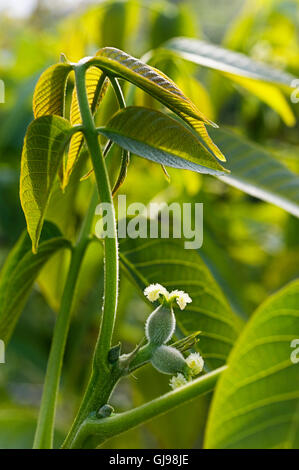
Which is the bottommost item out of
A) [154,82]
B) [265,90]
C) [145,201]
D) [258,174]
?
[154,82]

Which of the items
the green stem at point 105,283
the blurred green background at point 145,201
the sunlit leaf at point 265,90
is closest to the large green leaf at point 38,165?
the green stem at point 105,283

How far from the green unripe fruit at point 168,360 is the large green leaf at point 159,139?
79 mm

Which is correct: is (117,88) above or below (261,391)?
above

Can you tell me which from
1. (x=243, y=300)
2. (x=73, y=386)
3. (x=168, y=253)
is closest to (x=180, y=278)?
(x=168, y=253)

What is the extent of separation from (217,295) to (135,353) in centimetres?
11

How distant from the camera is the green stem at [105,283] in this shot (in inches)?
10.8

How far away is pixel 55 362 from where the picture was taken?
343 millimetres

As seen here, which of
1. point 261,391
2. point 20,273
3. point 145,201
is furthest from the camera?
point 145,201

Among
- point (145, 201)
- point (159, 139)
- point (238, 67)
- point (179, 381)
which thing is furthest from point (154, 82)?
point (145, 201)

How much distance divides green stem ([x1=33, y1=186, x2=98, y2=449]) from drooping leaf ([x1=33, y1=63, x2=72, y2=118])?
0.11 m

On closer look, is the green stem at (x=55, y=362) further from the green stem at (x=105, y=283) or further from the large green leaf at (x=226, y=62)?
the large green leaf at (x=226, y=62)

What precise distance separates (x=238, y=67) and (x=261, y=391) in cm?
29

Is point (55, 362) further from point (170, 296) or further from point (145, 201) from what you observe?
point (145, 201)

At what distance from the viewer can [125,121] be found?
0.27m
